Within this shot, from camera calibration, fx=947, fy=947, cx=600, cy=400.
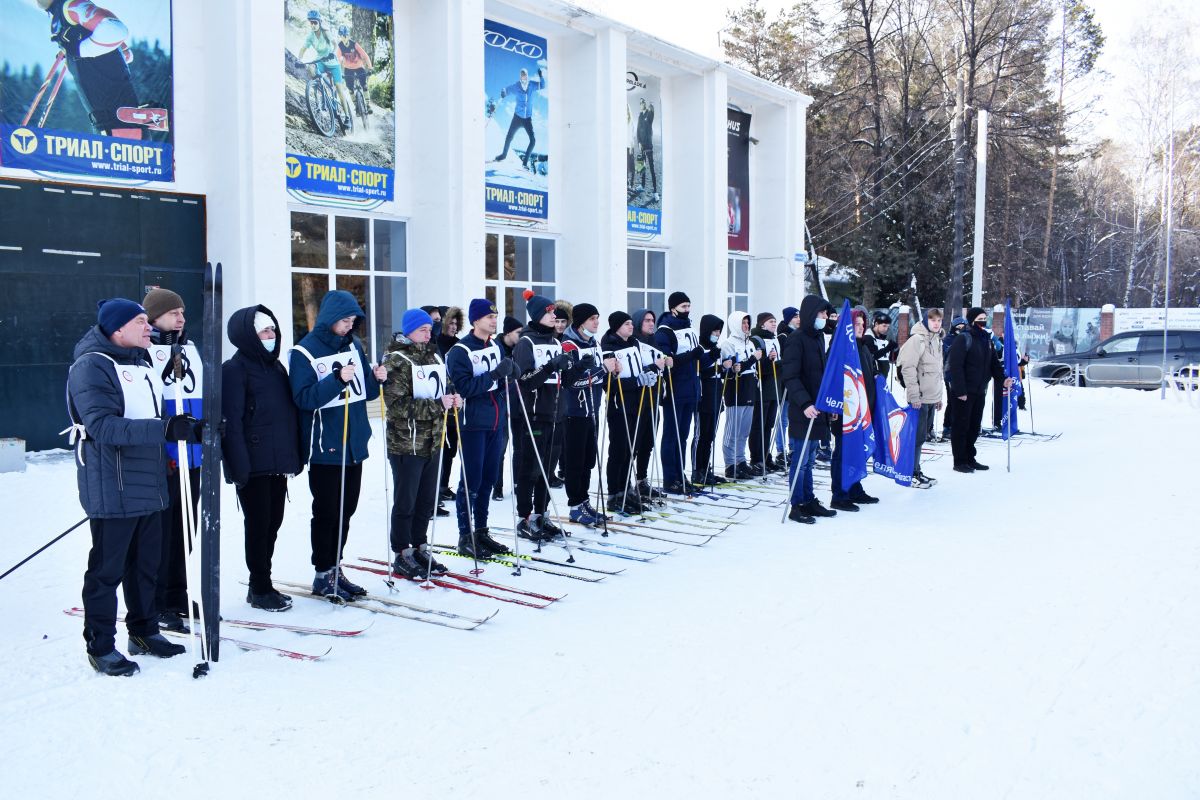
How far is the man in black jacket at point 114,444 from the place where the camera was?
4.34m

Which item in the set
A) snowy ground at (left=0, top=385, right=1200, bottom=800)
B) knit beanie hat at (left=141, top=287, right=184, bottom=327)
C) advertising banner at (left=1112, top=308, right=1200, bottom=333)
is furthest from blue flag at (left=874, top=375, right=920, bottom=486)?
advertising banner at (left=1112, top=308, right=1200, bottom=333)

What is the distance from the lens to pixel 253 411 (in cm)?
528

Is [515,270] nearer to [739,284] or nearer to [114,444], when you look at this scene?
[739,284]

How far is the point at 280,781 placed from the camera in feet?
11.6

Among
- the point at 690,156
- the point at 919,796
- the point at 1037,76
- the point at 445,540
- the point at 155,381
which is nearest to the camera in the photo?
the point at 919,796

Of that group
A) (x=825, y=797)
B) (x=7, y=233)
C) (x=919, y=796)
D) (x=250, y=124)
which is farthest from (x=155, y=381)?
(x=250, y=124)

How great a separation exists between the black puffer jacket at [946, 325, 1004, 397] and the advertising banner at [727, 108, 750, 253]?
13.8m

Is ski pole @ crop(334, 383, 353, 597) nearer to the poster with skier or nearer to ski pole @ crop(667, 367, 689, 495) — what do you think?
ski pole @ crop(667, 367, 689, 495)

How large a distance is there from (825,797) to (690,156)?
19938 millimetres

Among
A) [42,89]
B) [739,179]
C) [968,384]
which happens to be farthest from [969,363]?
[739,179]

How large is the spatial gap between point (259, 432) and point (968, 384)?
27.9ft

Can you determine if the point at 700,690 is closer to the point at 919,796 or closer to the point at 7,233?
the point at 919,796

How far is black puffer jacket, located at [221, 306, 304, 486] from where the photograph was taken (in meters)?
5.13

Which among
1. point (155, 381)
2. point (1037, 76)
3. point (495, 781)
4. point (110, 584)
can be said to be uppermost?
point (1037, 76)
